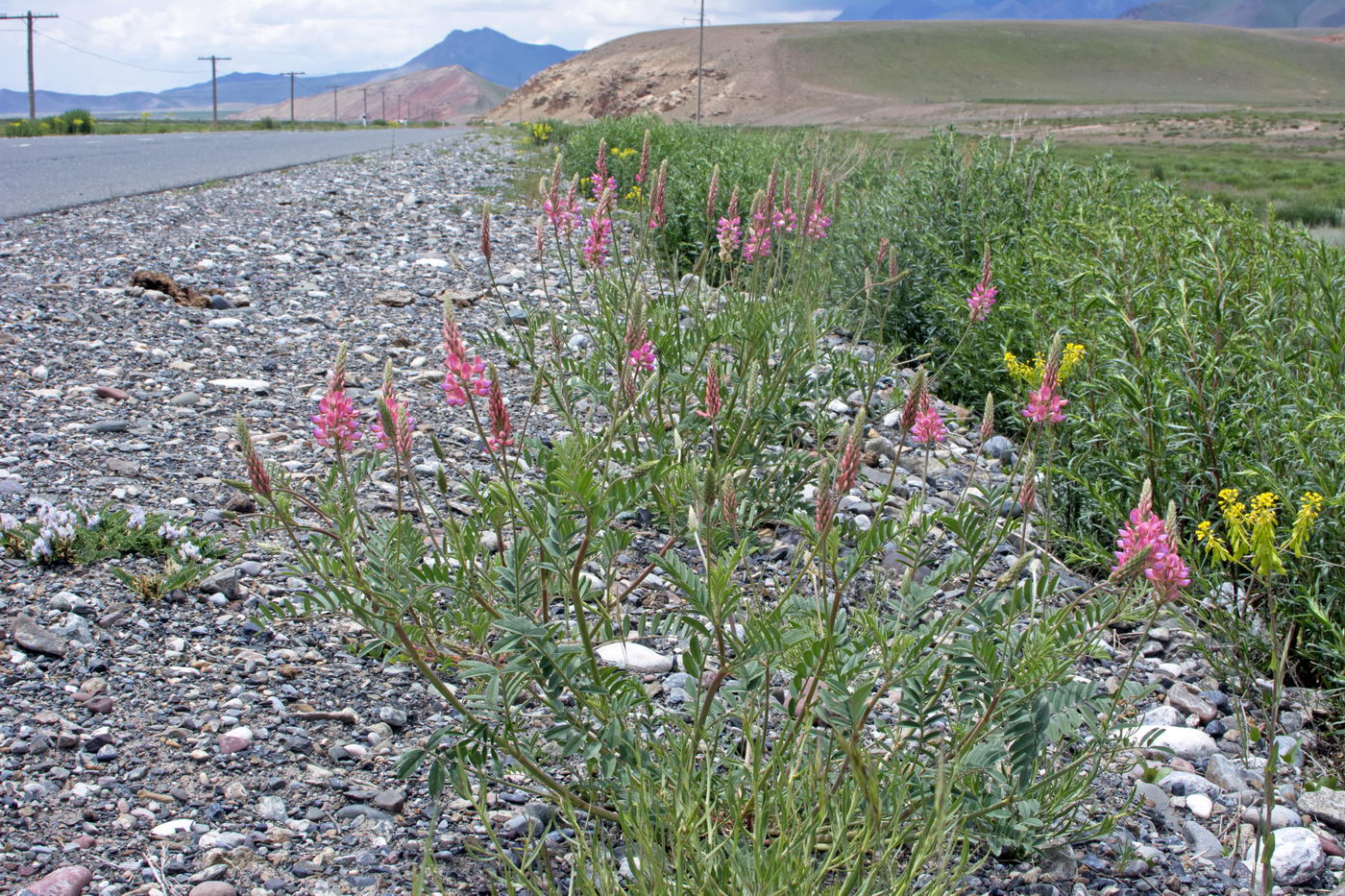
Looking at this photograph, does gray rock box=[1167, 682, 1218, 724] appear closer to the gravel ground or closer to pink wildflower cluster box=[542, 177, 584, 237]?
the gravel ground

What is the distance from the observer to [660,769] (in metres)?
1.91

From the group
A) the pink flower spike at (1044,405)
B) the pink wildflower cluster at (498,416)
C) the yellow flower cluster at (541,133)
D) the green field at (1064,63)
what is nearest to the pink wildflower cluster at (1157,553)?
the pink flower spike at (1044,405)

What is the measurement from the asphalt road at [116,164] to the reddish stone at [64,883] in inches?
321

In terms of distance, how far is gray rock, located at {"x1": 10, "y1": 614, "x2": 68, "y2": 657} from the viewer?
251 cm

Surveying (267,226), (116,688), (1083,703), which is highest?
(267,226)

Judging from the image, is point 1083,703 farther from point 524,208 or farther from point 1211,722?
point 524,208

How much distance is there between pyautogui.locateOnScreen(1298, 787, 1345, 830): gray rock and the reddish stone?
2.87 m

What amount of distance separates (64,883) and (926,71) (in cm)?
13279

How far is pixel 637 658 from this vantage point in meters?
2.87

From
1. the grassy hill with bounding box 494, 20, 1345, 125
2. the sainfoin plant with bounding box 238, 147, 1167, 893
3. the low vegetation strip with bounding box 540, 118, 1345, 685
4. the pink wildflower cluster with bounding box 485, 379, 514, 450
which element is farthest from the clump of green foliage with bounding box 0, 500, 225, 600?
the grassy hill with bounding box 494, 20, 1345, 125

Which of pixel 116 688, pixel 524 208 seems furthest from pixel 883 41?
pixel 116 688

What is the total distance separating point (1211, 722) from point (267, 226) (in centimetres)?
798

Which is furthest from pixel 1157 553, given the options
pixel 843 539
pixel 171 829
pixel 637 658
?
pixel 171 829

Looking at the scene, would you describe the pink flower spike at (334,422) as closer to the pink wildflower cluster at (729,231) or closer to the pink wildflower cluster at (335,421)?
the pink wildflower cluster at (335,421)
